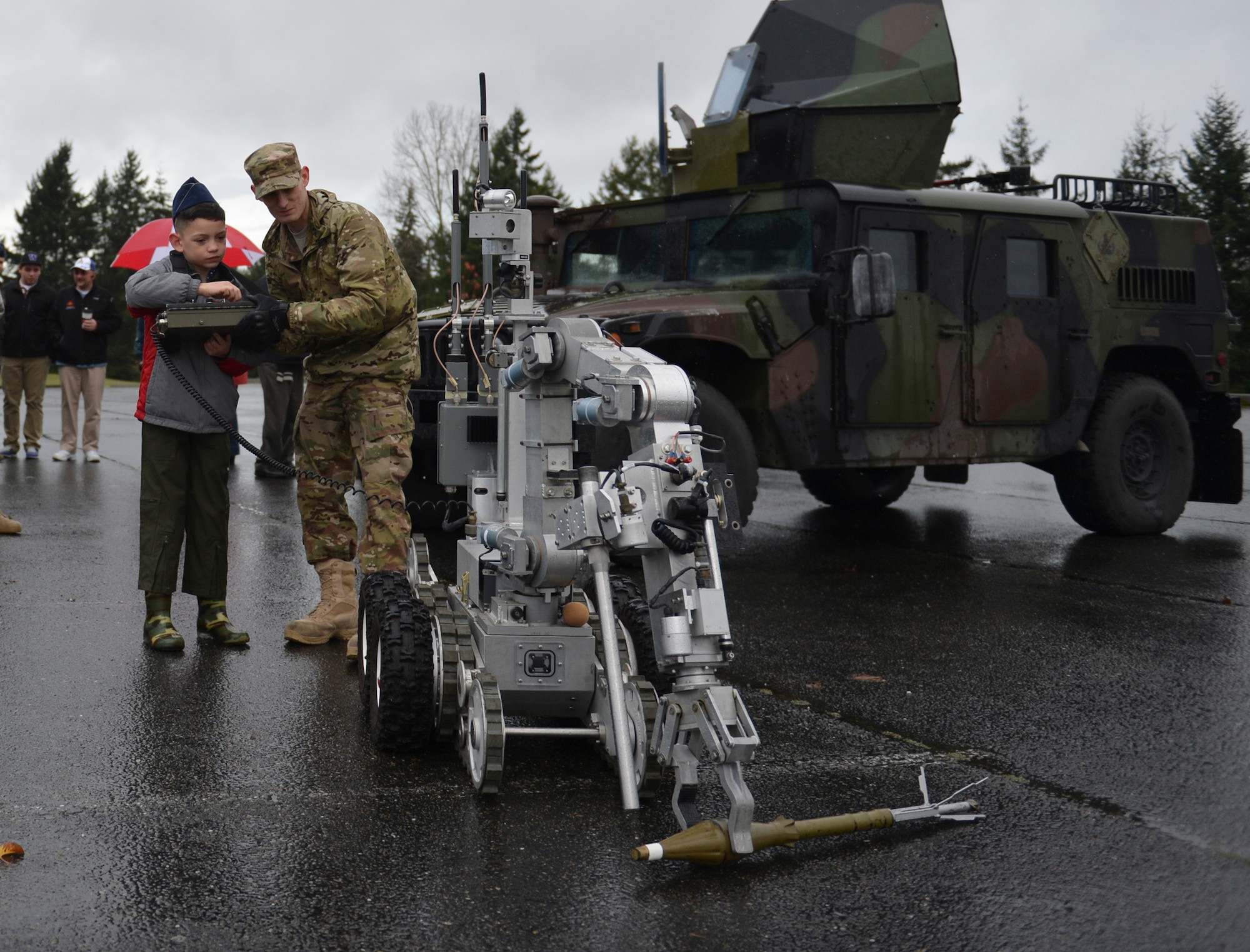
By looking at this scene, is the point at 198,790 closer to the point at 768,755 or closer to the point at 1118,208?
the point at 768,755

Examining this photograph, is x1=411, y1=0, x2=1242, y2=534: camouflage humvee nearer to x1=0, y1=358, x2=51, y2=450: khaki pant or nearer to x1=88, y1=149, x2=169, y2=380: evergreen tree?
x1=0, y1=358, x2=51, y2=450: khaki pant

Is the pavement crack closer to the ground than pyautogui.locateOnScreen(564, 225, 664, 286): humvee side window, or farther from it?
closer to the ground

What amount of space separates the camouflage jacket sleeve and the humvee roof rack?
579 centimetres

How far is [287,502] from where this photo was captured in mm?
10359

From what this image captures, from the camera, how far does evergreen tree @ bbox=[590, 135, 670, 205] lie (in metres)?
66.8

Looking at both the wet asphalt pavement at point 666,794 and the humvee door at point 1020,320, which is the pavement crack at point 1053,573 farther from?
the humvee door at point 1020,320

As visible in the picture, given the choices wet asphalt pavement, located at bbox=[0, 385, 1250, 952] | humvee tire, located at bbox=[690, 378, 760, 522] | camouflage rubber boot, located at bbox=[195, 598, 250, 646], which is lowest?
wet asphalt pavement, located at bbox=[0, 385, 1250, 952]

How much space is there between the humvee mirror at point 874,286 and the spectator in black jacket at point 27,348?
8.89 meters

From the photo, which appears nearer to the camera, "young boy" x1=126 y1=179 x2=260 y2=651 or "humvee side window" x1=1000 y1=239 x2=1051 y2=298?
"young boy" x1=126 y1=179 x2=260 y2=651

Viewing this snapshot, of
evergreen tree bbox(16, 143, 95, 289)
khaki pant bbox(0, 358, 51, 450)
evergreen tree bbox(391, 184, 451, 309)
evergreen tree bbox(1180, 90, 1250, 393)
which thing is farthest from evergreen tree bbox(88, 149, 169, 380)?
khaki pant bbox(0, 358, 51, 450)

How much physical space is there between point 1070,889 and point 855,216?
5.50m

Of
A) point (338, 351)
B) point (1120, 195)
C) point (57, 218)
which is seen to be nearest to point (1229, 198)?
point (1120, 195)

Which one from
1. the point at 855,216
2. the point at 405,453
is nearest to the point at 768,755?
the point at 405,453

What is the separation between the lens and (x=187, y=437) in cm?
547
